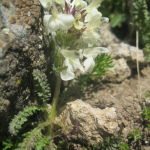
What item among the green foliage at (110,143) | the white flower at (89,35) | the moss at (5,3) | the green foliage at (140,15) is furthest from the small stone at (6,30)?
the green foliage at (140,15)

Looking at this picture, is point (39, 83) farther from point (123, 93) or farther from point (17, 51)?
point (123, 93)

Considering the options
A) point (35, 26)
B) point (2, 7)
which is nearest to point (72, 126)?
point (35, 26)

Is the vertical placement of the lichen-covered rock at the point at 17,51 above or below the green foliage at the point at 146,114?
above

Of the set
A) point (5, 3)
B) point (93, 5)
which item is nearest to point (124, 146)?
point (93, 5)

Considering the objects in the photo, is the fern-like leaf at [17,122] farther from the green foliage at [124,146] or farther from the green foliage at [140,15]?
the green foliage at [140,15]

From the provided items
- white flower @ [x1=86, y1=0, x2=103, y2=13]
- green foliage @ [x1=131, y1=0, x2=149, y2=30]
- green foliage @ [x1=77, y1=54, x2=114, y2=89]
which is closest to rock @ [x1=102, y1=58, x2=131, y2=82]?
green foliage @ [x1=77, y1=54, x2=114, y2=89]

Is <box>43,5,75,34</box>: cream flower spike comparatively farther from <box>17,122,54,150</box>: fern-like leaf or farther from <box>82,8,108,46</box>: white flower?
<box>17,122,54,150</box>: fern-like leaf
